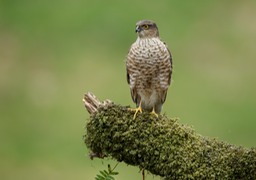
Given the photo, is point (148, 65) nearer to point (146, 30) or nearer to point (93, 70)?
point (146, 30)

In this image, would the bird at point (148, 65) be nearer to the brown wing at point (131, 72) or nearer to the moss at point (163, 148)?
the brown wing at point (131, 72)

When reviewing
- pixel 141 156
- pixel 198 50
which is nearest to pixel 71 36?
pixel 198 50

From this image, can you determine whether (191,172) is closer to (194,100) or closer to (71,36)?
(194,100)

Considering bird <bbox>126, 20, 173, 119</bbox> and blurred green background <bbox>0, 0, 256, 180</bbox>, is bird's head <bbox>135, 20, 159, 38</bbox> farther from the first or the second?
blurred green background <bbox>0, 0, 256, 180</bbox>

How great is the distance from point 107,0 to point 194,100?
4452mm

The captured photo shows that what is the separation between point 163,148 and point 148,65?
1529mm

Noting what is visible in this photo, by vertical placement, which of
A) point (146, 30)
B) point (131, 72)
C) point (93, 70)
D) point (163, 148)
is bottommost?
point (163, 148)

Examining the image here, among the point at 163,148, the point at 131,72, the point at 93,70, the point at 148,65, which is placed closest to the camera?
the point at 163,148

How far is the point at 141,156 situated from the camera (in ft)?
32.6

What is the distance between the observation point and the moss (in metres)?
9.73

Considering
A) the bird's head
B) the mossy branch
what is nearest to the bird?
the bird's head

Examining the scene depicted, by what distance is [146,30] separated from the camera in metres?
11.4

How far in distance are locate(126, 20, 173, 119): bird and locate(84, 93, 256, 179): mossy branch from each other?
0.92 meters

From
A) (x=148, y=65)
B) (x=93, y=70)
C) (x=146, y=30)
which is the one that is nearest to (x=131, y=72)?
(x=148, y=65)
